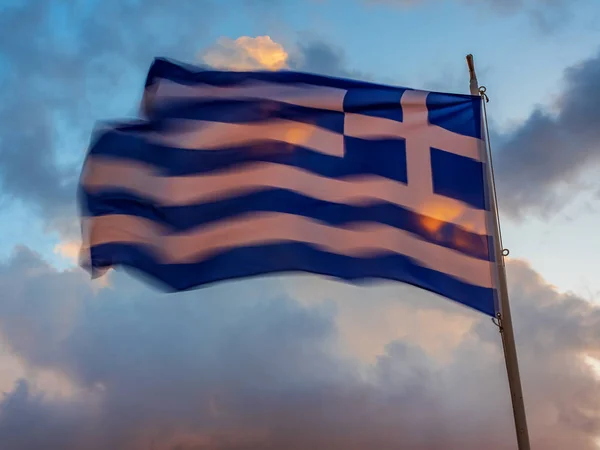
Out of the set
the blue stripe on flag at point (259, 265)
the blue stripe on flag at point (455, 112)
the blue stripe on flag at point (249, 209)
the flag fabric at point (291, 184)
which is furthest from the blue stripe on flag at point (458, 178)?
the blue stripe on flag at point (259, 265)

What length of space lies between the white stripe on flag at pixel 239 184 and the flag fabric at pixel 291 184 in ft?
0.10

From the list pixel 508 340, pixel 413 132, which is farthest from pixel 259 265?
pixel 508 340

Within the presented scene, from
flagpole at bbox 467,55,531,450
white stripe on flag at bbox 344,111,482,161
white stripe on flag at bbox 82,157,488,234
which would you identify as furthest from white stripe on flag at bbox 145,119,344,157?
flagpole at bbox 467,55,531,450

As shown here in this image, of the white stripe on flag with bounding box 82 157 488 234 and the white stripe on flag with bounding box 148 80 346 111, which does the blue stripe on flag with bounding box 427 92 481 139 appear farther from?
the white stripe on flag with bounding box 148 80 346 111

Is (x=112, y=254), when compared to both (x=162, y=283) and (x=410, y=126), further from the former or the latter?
(x=410, y=126)

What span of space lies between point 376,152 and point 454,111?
6.91ft

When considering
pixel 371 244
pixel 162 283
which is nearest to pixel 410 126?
pixel 371 244

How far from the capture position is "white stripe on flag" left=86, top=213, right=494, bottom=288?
18.4m

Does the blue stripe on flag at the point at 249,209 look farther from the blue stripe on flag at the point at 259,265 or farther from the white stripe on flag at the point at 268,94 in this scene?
the white stripe on flag at the point at 268,94

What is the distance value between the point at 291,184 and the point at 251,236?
167 cm

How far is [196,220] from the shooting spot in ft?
62.2

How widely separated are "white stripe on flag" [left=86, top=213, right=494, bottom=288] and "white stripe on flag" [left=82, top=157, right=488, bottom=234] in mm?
762

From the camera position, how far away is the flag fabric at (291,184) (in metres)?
18.2

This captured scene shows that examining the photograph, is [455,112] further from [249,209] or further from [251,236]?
[251,236]
